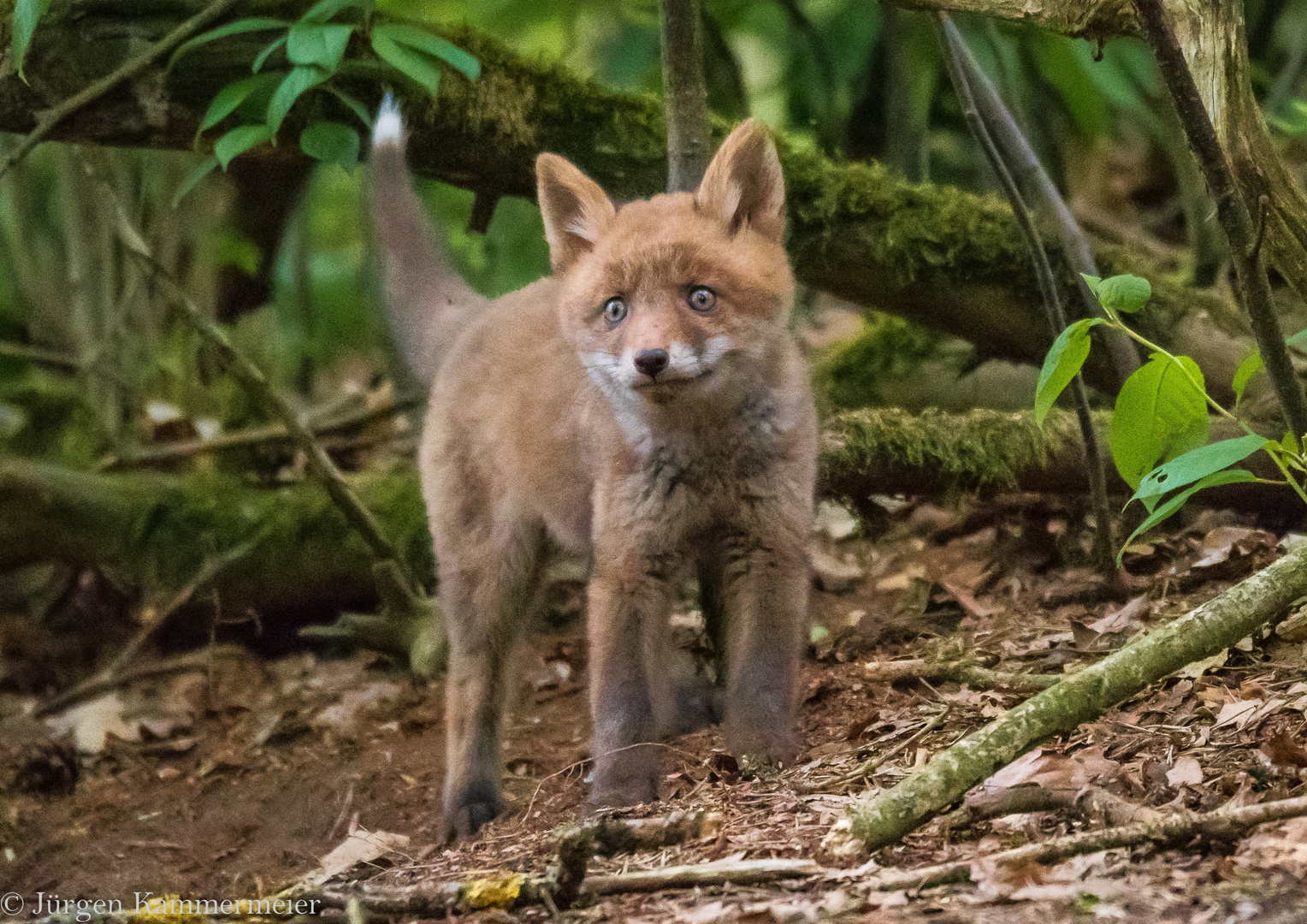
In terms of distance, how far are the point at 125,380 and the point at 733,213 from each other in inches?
185

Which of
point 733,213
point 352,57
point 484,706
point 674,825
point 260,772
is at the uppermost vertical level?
point 352,57

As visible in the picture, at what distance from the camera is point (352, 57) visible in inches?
169

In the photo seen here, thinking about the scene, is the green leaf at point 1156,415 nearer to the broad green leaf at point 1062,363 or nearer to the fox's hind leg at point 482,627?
the broad green leaf at point 1062,363

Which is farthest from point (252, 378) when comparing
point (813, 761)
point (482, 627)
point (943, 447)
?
point (813, 761)

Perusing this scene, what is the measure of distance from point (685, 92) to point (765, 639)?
1976mm

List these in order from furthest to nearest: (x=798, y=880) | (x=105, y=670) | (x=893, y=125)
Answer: (x=893, y=125) < (x=105, y=670) < (x=798, y=880)

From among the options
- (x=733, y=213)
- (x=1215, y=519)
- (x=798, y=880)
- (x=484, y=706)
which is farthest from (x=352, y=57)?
(x=1215, y=519)

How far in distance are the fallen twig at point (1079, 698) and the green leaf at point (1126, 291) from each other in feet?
2.53

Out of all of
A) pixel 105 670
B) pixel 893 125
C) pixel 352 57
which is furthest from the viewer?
pixel 893 125

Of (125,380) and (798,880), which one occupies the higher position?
(125,380)

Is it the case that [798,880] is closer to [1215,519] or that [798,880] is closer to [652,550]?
[652,550]

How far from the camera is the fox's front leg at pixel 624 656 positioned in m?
3.53

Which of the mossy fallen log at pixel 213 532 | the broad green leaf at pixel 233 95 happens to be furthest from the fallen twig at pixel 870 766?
the mossy fallen log at pixel 213 532

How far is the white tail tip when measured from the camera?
429 cm
